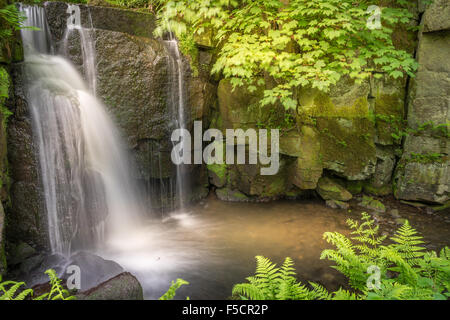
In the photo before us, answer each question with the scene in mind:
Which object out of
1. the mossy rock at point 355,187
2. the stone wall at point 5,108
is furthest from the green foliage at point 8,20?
the mossy rock at point 355,187

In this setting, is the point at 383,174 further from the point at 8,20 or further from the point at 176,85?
the point at 8,20

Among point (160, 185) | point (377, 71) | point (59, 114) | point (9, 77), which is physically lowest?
point (160, 185)

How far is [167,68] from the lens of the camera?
5855mm

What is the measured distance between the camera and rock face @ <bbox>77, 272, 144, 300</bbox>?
10.1ft

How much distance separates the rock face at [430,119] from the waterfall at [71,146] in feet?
22.3

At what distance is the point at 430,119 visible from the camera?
19.3 feet

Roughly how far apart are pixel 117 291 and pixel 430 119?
7140 millimetres

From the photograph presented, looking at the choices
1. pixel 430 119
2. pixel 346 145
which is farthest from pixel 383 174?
pixel 430 119

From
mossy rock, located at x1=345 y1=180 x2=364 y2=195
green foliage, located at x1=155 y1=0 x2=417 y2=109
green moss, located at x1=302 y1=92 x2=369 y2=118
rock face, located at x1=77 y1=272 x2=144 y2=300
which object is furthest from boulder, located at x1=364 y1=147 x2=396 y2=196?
rock face, located at x1=77 y1=272 x2=144 y2=300

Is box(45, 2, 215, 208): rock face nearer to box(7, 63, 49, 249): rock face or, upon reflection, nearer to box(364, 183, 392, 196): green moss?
box(7, 63, 49, 249): rock face

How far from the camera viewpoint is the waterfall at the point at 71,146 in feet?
14.6

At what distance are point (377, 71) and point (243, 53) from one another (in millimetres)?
3436

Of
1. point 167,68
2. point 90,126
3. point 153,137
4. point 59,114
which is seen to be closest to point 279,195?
point 153,137

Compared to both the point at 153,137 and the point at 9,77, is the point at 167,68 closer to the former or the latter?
the point at 153,137
